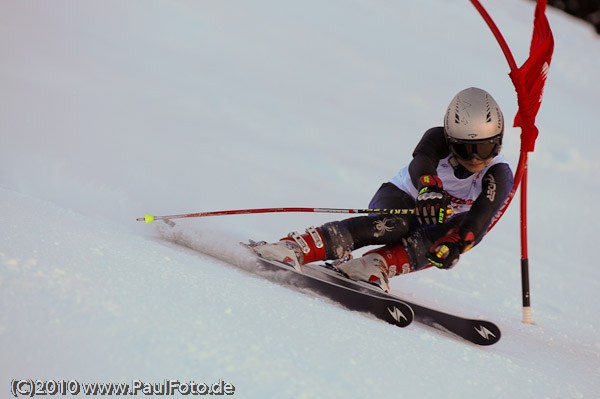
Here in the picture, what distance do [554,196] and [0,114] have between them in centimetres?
567

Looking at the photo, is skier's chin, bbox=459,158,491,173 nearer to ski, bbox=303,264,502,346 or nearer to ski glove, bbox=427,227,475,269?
ski glove, bbox=427,227,475,269

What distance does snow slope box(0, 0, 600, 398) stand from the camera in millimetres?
1521

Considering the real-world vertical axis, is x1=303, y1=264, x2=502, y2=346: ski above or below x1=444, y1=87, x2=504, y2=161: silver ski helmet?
below

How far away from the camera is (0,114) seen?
4.27 metres

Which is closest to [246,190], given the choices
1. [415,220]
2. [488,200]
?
[415,220]

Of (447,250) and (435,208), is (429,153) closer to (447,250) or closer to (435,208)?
(435,208)

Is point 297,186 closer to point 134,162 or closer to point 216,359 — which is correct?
point 134,162

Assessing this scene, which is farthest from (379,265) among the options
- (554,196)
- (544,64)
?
(554,196)

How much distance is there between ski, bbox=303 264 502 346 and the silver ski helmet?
626 mm

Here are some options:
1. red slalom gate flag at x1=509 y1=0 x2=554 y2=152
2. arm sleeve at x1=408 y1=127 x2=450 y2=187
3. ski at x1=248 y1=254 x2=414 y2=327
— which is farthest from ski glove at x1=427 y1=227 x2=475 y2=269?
red slalom gate flag at x1=509 y1=0 x2=554 y2=152

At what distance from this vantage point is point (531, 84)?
9.37 ft

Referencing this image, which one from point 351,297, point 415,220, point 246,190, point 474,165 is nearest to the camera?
point 351,297

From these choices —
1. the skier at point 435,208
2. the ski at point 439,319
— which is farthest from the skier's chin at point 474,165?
the ski at point 439,319

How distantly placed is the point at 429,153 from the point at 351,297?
74 centimetres
